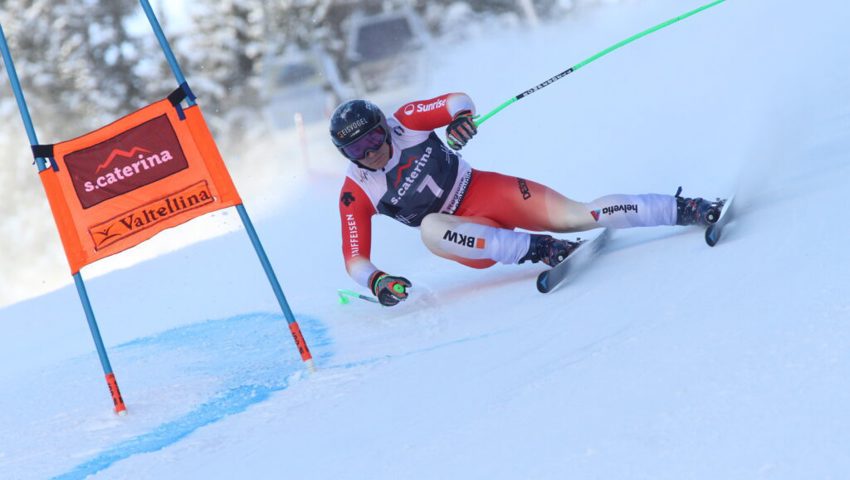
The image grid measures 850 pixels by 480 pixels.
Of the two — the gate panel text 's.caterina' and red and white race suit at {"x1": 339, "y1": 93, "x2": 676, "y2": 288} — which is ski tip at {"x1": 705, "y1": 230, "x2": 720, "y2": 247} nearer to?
red and white race suit at {"x1": 339, "y1": 93, "x2": 676, "y2": 288}

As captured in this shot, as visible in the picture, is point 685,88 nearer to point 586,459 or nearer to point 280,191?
point 280,191

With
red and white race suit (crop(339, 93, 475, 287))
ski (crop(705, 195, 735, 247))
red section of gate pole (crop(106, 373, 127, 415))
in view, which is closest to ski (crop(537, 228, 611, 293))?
ski (crop(705, 195, 735, 247))

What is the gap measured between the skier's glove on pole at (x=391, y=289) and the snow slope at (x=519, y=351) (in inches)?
5.8

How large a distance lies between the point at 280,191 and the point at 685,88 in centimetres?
434

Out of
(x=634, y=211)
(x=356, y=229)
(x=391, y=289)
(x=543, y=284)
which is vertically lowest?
(x=543, y=284)

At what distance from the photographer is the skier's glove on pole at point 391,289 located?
Answer: 4.22 metres

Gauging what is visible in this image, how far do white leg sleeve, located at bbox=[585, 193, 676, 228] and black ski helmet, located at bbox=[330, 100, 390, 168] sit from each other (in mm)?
1022

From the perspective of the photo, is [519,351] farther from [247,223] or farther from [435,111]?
[435,111]

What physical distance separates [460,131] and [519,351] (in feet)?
4.21

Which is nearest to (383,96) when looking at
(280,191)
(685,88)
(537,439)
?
(280,191)

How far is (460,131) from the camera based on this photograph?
4.32m

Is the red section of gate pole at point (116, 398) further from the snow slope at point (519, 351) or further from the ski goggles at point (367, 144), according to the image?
the ski goggles at point (367, 144)

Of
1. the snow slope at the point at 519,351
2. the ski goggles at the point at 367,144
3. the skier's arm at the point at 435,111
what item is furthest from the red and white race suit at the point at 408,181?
the snow slope at the point at 519,351

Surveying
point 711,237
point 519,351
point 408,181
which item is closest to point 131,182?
point 408,181
